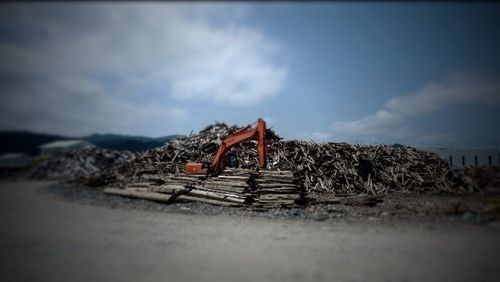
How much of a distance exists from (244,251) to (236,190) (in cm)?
624

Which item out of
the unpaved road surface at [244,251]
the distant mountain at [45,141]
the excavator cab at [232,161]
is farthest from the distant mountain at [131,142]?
the unpaved road surface at [244,251]

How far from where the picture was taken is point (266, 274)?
5.08m

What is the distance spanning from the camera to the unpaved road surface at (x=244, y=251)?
195 inches

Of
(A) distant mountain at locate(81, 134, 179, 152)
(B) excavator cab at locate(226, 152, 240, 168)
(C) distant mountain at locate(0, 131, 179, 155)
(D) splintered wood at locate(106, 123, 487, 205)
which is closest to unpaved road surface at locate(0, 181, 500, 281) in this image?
(C) distant mountain at locate(0, 131, 179, 155)

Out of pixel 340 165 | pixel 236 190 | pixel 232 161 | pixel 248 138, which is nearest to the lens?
pixel 236 190

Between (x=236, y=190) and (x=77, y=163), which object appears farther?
(x=77, y=163)

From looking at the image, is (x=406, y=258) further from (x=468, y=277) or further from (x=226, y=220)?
(x=226, y=220)

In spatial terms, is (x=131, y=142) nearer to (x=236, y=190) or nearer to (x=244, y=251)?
(x=236, y=190)

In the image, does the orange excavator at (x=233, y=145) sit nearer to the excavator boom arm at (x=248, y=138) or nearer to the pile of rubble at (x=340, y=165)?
the excavator boom arm at (x=248, y=138)

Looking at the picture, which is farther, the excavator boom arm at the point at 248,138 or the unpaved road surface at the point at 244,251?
the excavator boom arm at the point at 248,138

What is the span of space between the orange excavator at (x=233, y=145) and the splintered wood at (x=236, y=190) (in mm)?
520

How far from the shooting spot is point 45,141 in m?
15.0

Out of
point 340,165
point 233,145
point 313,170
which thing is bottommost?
point 313,170

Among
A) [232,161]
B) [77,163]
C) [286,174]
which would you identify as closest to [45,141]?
[232,161]
